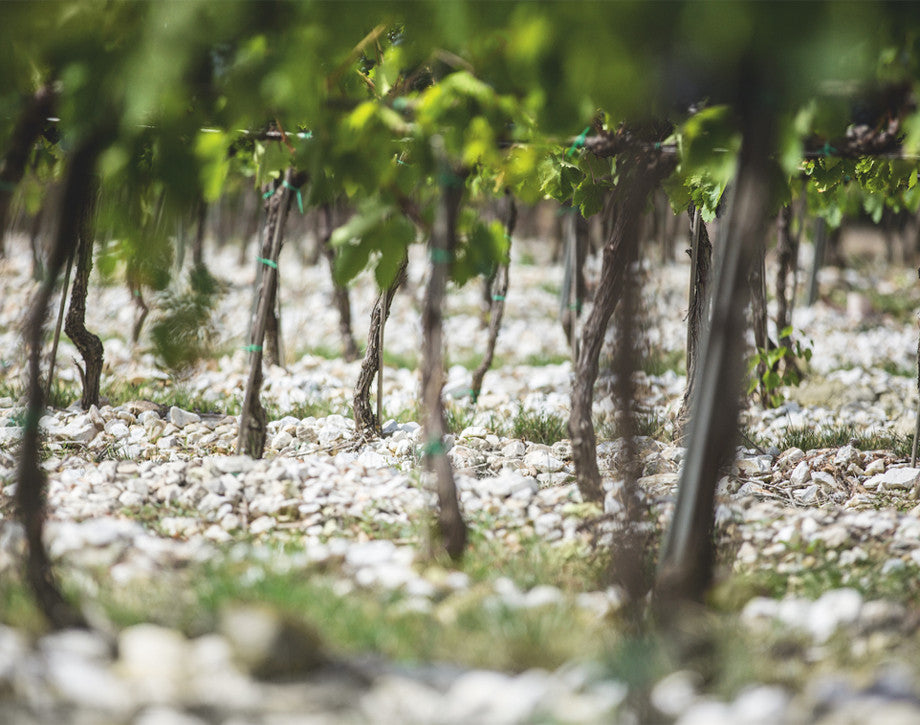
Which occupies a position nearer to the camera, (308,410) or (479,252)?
(479,252)

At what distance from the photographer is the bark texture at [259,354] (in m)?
3.20

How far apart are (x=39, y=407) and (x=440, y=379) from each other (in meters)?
1.10

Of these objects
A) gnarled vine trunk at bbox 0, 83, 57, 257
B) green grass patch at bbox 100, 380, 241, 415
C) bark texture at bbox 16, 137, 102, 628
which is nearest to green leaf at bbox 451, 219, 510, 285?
bark texture at bbox 16, 137, 102, 628

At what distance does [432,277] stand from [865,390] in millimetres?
4453

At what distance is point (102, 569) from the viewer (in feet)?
7.48

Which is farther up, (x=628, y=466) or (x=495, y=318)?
(x=495, y=318)

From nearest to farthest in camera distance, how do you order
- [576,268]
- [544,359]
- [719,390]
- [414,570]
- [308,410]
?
[719,390], [414,570], [308,410], [576,268], [544,359]

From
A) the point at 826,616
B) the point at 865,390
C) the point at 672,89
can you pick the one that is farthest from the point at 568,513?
the point at 865,390

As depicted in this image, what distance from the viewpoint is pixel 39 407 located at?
7.41 ft

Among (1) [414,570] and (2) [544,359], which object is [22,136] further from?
(2) [544,359]

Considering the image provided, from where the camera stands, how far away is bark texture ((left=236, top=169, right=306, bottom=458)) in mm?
3197

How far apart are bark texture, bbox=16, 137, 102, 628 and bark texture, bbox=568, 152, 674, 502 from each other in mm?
1610

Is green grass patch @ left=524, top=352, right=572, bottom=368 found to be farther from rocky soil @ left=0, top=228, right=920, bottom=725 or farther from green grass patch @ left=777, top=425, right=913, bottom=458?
green grass patch @ left=777, top=425, right=913, bottom=458

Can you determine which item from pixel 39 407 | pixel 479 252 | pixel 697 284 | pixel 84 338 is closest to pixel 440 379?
pixel 479 252
